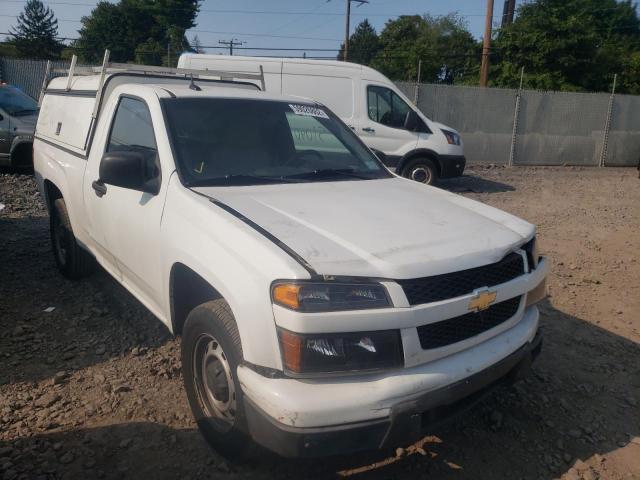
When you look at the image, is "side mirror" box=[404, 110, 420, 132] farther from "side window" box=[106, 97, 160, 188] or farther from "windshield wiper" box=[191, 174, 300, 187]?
"windshield wiper" box=[191, 174, 300, 187]

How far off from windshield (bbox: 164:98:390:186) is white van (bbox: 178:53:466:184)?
595 cm

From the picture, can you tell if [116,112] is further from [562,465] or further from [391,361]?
[562,465]

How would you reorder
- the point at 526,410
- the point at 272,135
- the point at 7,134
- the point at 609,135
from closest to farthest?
the point at 526,410
the point at 272,135
the point at 7,134
the point at 609,135

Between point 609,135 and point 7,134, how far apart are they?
16417 millimetres

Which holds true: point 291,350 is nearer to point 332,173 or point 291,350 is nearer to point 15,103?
point 332,173

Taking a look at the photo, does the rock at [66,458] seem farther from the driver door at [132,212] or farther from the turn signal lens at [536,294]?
the turn signal lens at [536,294]

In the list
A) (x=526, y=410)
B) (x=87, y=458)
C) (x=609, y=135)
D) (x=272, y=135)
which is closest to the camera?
(x=87, y=458)

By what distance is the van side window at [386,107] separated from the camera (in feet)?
34.4

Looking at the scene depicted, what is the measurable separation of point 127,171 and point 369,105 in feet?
25.8

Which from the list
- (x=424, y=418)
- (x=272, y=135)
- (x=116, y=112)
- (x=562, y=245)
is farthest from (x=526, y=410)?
(x=562, y=245)

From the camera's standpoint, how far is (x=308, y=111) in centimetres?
420

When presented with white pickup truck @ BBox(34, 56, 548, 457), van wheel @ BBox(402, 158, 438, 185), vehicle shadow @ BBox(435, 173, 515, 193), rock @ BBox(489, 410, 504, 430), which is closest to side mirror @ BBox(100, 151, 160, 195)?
white pickup truck @ BBox(34, 56, 548, 457)

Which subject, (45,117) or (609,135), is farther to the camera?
(609,135)

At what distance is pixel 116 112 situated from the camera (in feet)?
13.2
